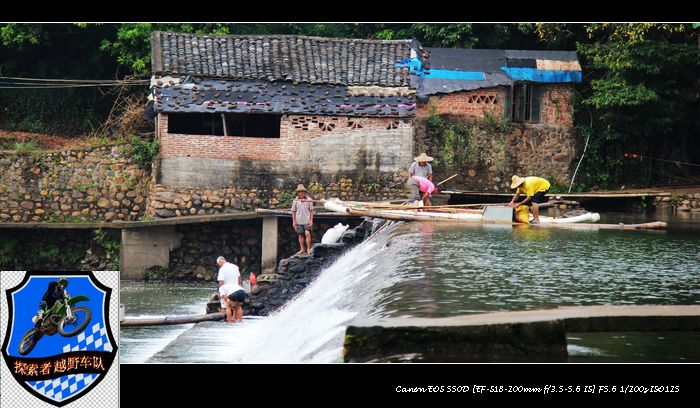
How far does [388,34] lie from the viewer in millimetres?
30500

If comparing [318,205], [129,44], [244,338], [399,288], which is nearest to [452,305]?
[399,288]

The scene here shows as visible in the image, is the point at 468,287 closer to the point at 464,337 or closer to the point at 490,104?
the point at 464,337

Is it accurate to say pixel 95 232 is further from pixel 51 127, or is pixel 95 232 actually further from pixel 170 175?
pixel 51 127

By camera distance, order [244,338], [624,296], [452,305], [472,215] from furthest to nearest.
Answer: [472,215], [244,338], [624,296], [452,305]

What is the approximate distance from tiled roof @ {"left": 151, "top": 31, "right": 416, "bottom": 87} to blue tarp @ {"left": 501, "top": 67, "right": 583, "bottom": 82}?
10.3 feet

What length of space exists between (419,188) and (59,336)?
1162 cm

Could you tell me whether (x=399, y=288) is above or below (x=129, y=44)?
below

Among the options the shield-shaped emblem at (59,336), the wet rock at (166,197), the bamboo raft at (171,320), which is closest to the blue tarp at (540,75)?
the wet rock at (166,197)

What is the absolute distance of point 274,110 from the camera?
25.5 meters

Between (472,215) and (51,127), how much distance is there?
15.2m

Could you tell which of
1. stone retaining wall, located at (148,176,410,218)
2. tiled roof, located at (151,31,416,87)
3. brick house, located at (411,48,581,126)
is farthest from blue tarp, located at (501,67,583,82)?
stone retaining wall, located at (148,176,410,218)

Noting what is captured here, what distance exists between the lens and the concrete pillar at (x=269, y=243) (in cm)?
2430

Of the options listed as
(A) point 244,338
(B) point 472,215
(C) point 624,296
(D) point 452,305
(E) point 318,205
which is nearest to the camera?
(D) point 452,305

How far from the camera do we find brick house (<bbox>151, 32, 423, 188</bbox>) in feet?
82.9
